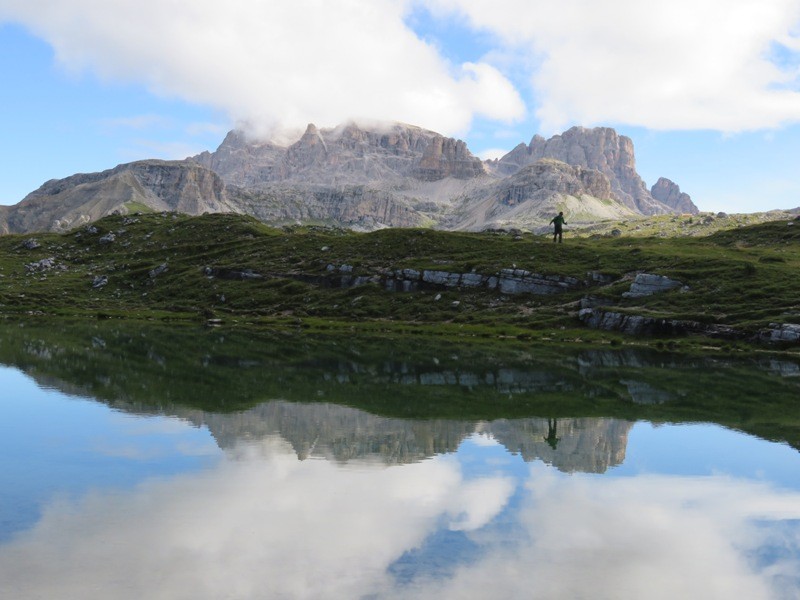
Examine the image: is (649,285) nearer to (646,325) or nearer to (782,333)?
(646,325)

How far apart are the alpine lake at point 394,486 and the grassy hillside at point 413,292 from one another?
50.2m

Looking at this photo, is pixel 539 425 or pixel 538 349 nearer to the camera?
pixel 539 425

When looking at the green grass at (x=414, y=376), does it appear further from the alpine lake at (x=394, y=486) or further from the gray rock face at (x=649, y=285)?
the gray rock face at (x=649, y=285)

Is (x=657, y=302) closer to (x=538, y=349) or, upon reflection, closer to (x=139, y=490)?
(x=538, y=349)

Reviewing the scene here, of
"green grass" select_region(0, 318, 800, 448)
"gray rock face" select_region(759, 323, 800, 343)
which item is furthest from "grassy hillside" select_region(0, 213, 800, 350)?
"green grass" select_region(0, 318, 800, 448)

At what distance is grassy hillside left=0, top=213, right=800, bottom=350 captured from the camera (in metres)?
110

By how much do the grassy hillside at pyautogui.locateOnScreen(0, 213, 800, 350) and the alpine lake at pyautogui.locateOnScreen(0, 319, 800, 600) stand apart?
165ft

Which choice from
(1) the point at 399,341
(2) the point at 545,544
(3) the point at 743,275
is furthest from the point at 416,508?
(3) the point at 743,275

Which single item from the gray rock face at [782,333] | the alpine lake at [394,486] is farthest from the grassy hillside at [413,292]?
the alpine lake at [394,486]

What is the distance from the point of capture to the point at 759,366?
72.3 meters

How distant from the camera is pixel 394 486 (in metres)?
28.0

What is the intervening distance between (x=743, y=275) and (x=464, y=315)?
49.4m

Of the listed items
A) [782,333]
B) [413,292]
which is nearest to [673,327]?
[782,333]

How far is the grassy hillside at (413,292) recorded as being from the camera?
4311 inches
